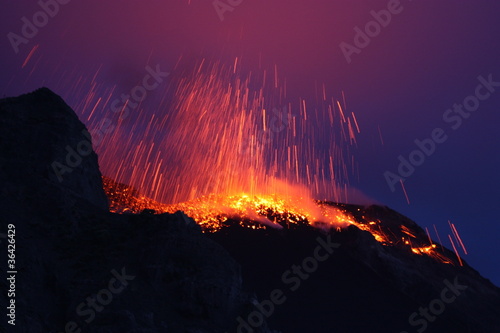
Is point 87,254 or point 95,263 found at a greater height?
point 87,254

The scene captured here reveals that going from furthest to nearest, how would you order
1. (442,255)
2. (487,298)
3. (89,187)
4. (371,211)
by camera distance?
(371,211) < (442,255) < (487,298) < (89,187)

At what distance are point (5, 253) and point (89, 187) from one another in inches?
591

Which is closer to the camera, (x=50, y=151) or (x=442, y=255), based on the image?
(x=50, y=151)

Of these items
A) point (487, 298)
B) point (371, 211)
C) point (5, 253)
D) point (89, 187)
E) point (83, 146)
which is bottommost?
point (487, 298)

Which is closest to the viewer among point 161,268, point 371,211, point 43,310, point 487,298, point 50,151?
point 43,310

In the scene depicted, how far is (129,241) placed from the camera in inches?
993

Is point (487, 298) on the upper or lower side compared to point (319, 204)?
lower

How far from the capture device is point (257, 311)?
24094mm

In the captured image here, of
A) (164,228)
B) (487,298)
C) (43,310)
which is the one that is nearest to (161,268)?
(164,228)

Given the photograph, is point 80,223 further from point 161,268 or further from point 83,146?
point 83,146

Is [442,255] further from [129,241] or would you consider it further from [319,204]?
[129,241]

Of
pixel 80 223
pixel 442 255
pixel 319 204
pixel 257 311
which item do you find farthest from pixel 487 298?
pixel 80 223

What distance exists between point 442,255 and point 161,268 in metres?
169

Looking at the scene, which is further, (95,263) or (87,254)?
(87,254)
